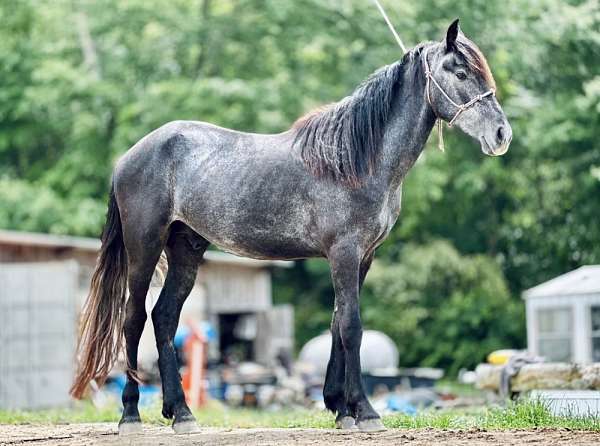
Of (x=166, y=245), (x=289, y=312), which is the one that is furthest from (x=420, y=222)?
(x=166, y=245)

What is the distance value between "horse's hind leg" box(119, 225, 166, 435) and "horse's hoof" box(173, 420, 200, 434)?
31cm

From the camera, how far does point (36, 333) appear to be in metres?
16.4

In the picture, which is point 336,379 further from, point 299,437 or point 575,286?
point 575,286

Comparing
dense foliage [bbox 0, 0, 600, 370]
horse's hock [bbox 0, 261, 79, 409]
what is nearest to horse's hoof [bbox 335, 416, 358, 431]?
horse's hock [bbox 0, 261, 79, 409]

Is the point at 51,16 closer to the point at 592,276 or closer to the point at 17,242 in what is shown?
the point at 17,242

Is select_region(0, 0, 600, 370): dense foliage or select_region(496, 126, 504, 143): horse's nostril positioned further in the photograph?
select_region(0, 0, 600, 370): dense foliage

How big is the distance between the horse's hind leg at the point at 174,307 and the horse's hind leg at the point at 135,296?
0.16 meters

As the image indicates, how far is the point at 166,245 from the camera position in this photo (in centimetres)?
767

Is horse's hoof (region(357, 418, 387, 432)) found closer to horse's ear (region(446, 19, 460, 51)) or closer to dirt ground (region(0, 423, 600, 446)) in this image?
dirt ground (region(0, 423, 600, 446))

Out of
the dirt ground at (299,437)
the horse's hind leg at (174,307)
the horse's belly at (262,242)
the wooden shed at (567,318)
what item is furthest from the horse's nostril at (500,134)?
the wooden shed at (567,318)

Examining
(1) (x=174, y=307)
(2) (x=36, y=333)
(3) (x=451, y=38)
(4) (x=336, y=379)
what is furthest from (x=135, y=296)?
(2) (x=36, y=333)

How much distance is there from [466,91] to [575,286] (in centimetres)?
1081

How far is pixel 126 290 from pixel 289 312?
1962 centimetres

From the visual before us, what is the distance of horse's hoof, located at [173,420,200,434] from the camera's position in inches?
278
